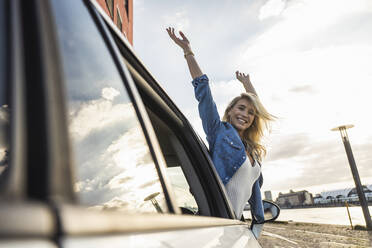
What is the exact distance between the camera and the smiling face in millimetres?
3396

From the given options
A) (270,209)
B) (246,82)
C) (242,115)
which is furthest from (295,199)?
(270,209)

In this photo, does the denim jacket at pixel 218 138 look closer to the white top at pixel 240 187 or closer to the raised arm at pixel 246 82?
the white top at pixel 240 187

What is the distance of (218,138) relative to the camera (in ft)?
8.14

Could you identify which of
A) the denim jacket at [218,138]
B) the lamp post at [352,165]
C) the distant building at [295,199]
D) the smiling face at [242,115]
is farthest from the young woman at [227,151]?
the distant building at [295,199]

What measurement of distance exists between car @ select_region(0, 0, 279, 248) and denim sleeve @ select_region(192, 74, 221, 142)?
1.50m

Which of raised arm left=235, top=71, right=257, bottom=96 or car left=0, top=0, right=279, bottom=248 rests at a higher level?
raised arm left=235, top=71, right=257, bottom=96

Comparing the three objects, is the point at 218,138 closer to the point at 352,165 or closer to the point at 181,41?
the point at 181,41

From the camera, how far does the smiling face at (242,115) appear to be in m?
3.40

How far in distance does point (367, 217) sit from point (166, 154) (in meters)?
16.9

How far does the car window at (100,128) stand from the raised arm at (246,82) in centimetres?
354

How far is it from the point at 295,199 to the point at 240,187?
3663 inches

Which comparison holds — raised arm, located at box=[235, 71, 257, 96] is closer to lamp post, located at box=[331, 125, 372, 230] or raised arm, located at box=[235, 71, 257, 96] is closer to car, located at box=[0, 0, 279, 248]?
car, located at box=[0, 0, 279, 248]

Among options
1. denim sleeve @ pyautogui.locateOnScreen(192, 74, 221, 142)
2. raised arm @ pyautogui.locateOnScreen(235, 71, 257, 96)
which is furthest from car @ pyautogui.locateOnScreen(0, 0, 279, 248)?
raised arm @ pyautogui.locateOnScreen(235, 71, 257, 96)

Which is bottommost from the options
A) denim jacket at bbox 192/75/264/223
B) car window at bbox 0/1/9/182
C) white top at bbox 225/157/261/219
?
white top at bbox 225/157/261/219
